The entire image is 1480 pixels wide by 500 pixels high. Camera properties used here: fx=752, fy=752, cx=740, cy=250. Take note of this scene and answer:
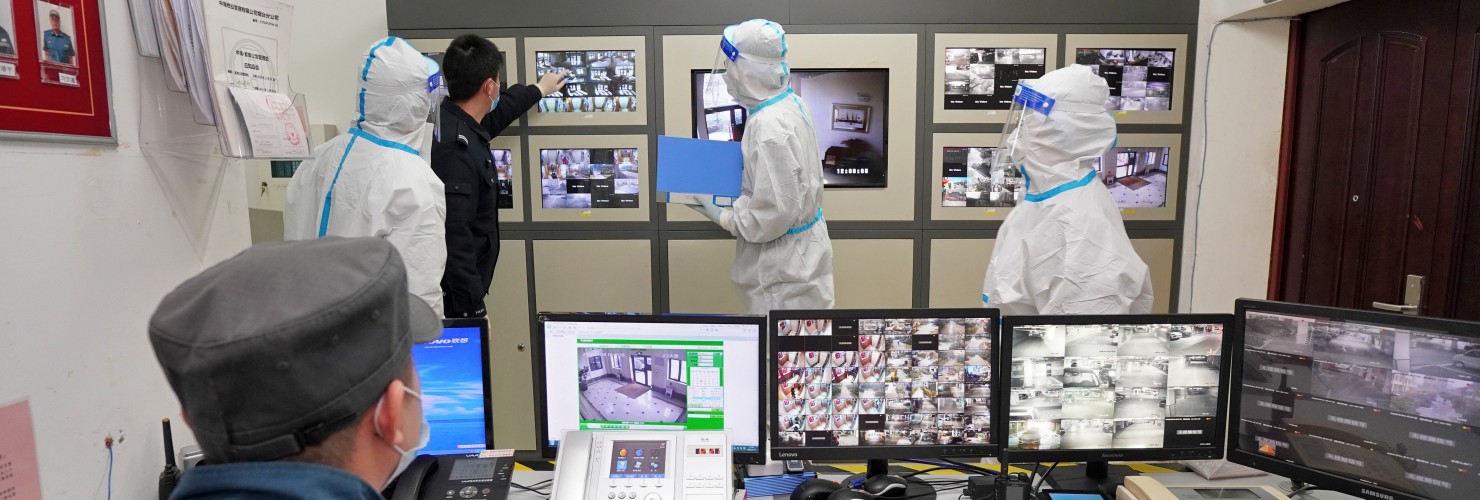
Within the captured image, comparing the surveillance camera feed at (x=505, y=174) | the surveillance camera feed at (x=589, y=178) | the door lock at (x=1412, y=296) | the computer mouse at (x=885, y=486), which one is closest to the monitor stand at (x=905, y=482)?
the computer mouse at (x=885, y=486)

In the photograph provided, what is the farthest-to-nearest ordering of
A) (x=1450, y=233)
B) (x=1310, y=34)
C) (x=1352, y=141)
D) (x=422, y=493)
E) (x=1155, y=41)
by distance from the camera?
(x=1155, y=41) → (x=1310, y=34) → (x=1352, y=141) → (x=1450, y=233) → (x=422, y=493)

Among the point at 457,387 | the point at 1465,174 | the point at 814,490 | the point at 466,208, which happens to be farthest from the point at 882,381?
the point at 1465,174

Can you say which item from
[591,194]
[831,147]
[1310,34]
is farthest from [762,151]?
[1310,34]

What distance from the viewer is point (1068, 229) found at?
2.18 meters

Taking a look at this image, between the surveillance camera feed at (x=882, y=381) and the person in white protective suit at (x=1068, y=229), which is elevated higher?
the person in white protective suit at (x=1068, y=229)

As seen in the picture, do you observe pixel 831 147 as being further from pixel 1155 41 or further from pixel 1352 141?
pixel 1352 141

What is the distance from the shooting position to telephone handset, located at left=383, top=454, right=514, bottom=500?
1414 mm

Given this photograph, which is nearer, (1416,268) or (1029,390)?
(1029,390)

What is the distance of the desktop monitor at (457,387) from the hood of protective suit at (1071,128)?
1707 millimetres

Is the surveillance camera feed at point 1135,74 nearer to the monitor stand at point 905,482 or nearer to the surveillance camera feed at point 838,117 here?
the surveillance camera feed at point 838,117

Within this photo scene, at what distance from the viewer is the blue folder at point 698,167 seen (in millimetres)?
2633

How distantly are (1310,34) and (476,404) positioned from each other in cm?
304

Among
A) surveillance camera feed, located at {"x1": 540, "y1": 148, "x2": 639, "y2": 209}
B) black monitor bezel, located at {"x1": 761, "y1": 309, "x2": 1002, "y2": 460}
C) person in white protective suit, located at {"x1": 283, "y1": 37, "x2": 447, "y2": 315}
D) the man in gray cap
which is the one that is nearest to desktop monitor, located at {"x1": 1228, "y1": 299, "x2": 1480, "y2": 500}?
black monitor bezel, located at {"x1": 761, "y1": 309, "x2": 1002, "y2": 460}

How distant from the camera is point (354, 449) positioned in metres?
0.71
